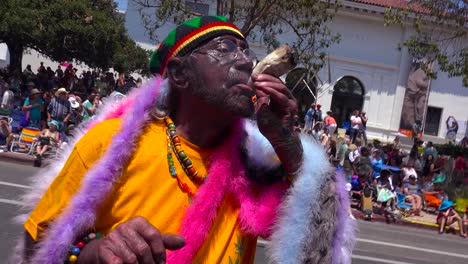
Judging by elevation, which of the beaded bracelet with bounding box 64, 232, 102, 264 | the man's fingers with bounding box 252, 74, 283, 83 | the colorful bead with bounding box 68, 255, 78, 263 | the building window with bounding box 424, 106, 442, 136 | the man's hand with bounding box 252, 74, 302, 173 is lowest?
the building window with bounding box 424, 106, 442, 136

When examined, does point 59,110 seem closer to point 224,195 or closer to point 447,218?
point 447,218

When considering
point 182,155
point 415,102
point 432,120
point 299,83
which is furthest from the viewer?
point 432,120

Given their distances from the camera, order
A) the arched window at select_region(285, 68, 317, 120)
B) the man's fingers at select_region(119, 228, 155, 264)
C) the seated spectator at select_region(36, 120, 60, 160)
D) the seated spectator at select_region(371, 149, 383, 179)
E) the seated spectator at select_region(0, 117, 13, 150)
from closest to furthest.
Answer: the man's fingers at select_region(119, 228, 155, 264), the arched window at select_region(285, 68, 317, 120), the seated spectator at select_region(36, 120, 60, 160), the seated spectator at select_region(0, 117, 13, 150), the seated spectator at select_region(371, 149, 383, 179)

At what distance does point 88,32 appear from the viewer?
953 inches

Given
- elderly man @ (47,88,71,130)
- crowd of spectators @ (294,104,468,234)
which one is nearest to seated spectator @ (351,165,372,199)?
crowd of spectators @ (294,104,468,234)

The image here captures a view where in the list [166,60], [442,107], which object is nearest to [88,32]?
[442,107]

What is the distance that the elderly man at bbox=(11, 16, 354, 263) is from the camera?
6.09 feet

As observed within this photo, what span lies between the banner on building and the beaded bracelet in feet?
105

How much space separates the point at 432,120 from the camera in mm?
33562

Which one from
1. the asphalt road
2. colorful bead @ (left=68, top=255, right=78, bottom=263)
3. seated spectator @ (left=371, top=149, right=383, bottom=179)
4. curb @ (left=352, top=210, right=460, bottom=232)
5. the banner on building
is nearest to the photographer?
colorful bead @ (left=68, top=255, right=78, bottom=263)

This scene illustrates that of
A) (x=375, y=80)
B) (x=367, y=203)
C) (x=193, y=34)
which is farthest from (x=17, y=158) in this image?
(x=375, y=80)

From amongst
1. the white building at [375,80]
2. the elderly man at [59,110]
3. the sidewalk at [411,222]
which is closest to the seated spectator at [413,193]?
the sidewalk at [411,222]

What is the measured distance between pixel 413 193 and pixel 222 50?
50.3 feet

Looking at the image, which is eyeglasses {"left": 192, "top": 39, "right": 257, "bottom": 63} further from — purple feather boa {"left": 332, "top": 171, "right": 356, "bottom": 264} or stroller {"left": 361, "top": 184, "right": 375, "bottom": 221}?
stroller {"left": 361, "top": 184, "right": 375, "bottom": 221}
